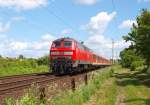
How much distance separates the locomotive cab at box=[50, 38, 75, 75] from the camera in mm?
37219

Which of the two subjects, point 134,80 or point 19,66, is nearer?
point 134,80

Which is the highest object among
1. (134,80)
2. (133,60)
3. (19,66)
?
(133,60)

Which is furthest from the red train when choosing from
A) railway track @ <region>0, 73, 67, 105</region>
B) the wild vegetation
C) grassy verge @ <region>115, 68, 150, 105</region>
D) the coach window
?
the wild vegetation

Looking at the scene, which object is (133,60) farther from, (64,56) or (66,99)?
(66,99)

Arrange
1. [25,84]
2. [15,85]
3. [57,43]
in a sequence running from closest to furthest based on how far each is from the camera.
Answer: [25,84], [15,85], [57,43]

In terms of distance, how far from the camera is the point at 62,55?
3784cm

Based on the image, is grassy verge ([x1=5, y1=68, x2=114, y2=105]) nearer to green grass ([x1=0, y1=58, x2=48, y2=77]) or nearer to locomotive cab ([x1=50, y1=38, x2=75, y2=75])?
locomotive cab ([x1=50, y1=38, x2=75, y2=75])

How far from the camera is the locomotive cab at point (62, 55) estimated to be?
37.2 meters

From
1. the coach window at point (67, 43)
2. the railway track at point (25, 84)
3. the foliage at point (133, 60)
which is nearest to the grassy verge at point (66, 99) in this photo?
the railway track at point (25, 84)

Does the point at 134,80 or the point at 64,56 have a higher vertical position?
the point at 64,56

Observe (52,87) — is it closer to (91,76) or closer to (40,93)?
(40,93)

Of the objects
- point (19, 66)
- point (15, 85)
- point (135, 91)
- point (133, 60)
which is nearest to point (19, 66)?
point (19, 66)

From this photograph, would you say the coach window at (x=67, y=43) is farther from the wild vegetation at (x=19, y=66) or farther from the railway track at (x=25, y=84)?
the wild vegetation at (x=19, y=66)

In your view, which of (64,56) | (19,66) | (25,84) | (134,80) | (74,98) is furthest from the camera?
(19,66)
